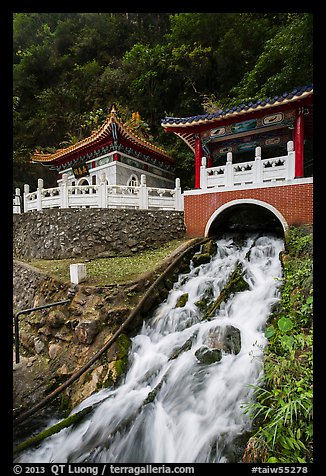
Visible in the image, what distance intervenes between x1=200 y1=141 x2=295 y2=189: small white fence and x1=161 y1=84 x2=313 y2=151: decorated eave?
2.97 feet

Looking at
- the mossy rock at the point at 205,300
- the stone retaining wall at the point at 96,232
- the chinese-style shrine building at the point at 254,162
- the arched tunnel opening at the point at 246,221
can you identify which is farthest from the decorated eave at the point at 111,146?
the mossy rock at the point at 205,300

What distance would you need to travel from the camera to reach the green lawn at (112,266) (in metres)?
4.71

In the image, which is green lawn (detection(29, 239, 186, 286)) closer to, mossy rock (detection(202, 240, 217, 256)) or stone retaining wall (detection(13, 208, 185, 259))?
stone retaining wall (detection(13, 208, 185, 259))

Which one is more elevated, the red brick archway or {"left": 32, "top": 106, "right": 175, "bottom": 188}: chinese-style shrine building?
{"left": 32, "top": 106, "right": 175, "bottom": 188}: chinese-style shrine building

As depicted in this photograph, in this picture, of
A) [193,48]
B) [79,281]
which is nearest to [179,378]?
[79,281]

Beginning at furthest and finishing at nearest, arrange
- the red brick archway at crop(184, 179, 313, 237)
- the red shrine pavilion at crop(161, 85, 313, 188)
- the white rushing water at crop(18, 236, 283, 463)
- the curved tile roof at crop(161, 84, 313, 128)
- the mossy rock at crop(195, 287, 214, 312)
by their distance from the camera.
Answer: the red shrine pavilion at crop(161, 85, 313, 188) < the red brick archway at crop(184, 179, 313, 237) < the curved tile roof at crop(161, 84, 313, 128) < the mossy rock at crop(195, 287, 214, 312) < the white rushing water at crop(18, 236, 283, 463)

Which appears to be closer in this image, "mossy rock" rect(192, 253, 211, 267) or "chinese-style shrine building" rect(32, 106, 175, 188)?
"mossy rock" rect(192, 253, 211, 267)

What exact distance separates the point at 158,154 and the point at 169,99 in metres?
4.22

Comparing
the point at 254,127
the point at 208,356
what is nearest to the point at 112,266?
the point at 208,356

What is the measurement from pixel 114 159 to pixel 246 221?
18.4 feet

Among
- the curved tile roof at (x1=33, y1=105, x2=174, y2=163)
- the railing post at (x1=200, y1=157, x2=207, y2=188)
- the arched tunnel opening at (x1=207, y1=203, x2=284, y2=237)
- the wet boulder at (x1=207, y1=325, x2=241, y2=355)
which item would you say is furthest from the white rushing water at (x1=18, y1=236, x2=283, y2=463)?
the curved tile roof at (x1=33, y1=105, x2=174, y2=163)

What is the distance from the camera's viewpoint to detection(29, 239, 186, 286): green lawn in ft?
15.4

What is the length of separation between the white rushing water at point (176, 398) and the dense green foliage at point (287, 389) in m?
0.20

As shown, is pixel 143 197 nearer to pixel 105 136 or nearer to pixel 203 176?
pixel 203 176
